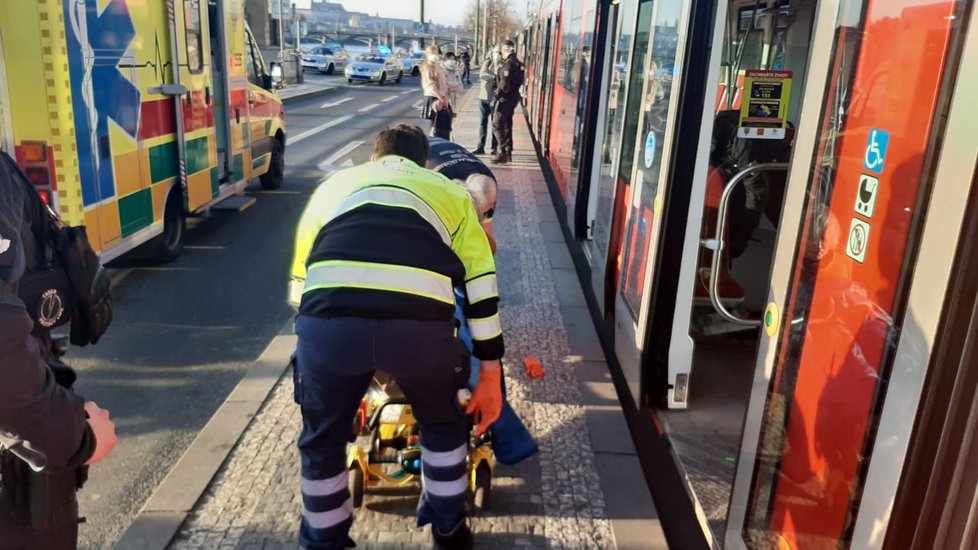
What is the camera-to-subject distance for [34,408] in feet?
5.81

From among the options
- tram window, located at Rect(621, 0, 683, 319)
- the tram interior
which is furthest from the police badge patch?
tram window, located at Rect(621, 0, 683, 319)

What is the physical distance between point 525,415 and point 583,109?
4.32m

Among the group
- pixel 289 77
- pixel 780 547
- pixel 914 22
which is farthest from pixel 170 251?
pixel 289 77

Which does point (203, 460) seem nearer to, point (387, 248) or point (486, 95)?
point (387, 248)

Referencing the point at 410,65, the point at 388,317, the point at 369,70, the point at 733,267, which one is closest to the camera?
the point at 388,317

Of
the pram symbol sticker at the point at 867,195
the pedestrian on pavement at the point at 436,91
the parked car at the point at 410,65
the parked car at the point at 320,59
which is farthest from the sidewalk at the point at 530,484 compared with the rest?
the parked car at the point at 410,65

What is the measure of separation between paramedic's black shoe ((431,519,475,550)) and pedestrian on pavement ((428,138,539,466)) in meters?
0.48

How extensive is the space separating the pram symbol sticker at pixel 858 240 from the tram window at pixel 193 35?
6.37 m

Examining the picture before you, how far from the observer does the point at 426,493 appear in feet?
10.3

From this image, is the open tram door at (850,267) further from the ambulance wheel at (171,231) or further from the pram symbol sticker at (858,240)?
the ambulance wheel at (171,231)

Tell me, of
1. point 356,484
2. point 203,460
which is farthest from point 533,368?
point 203,460

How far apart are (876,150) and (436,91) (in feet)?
35.2

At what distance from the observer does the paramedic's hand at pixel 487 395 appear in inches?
122

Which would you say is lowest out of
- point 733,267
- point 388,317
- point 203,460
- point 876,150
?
point 203,460
